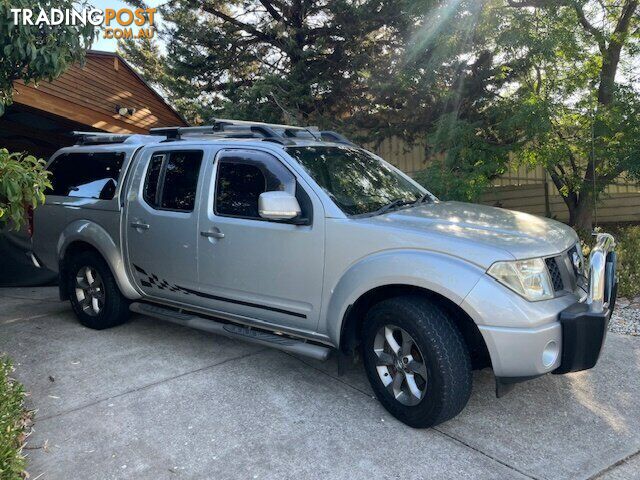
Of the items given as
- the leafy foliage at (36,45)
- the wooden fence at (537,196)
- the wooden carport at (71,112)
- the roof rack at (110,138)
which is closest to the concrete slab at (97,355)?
the roof rack at (110,138)

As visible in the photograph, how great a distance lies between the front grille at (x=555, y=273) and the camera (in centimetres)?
310

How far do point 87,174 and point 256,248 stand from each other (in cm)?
254

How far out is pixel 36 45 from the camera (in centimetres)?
367

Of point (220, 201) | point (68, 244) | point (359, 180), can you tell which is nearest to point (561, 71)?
point (359, 180)

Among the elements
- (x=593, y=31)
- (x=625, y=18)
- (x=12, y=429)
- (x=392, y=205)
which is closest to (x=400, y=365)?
(x=392, y=205)

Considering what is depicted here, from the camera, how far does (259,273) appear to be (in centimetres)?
392

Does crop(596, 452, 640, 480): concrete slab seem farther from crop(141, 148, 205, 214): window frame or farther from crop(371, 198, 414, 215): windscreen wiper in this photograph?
crop(141, 148, 205, 214): window frame

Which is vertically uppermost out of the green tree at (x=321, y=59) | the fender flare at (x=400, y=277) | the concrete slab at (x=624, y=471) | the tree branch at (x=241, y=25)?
the tree branch at (x=241, y=25)

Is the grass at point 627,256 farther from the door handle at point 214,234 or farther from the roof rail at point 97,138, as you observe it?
the roof rail at point 97,138

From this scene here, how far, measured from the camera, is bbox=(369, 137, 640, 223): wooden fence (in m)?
10.9

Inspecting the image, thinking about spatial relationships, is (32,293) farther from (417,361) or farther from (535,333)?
(535,333)

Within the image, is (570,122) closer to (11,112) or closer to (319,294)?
(319,294)

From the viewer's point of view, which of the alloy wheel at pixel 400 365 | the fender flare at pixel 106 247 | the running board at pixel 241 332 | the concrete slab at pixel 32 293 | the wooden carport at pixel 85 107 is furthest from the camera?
the wooden carport at pixel 85 107

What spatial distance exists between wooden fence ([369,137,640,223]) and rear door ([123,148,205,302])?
6.72 m
